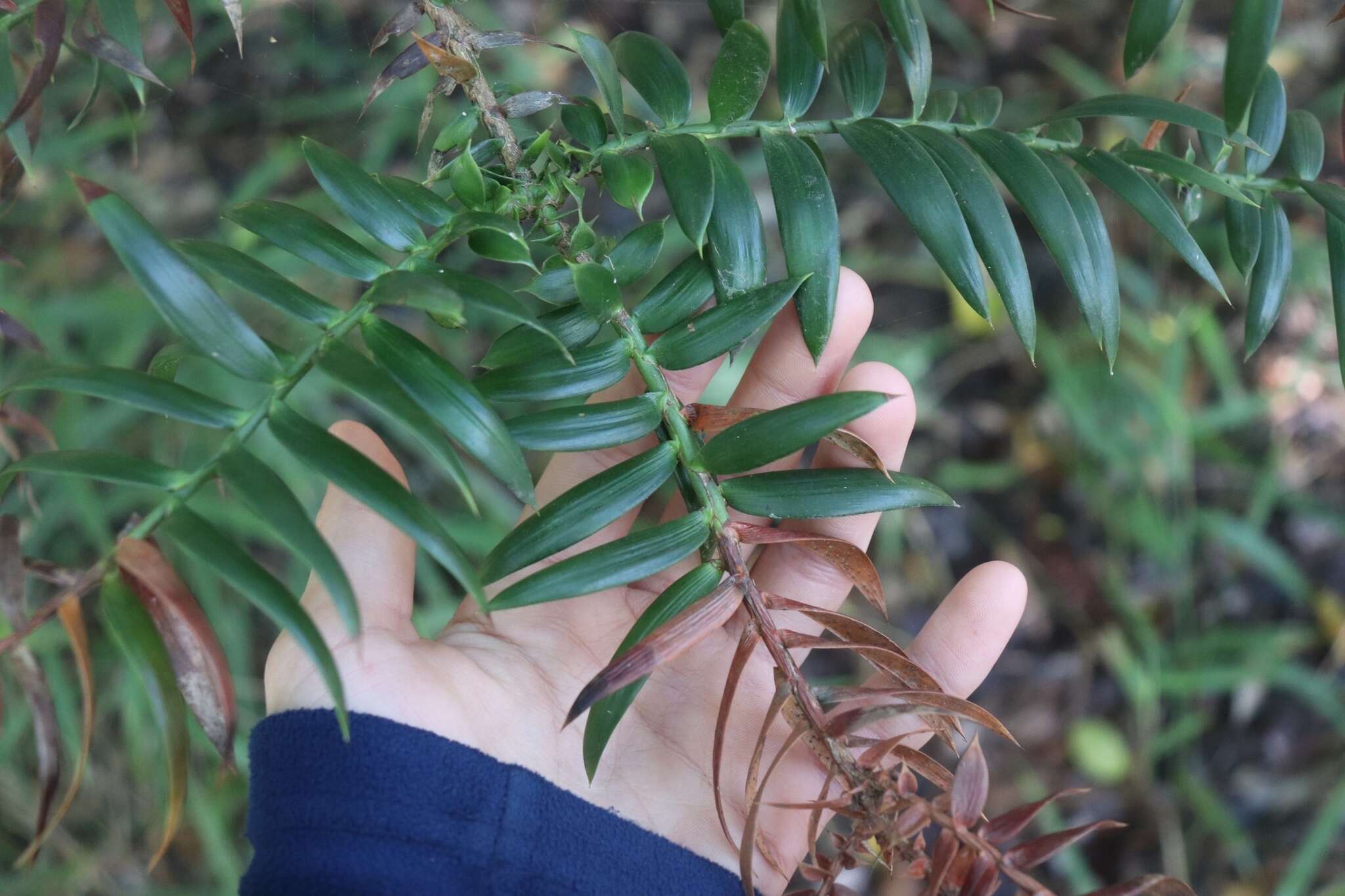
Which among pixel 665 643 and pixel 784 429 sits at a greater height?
pixel 784 429

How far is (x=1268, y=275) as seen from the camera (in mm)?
718

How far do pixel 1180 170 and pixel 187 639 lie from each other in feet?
2.31

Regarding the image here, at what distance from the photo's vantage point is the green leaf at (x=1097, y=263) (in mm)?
670

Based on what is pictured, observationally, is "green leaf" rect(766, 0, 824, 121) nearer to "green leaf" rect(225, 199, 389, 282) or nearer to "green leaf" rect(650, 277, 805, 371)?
"green leaf" rect(650, 277, 805, 371)

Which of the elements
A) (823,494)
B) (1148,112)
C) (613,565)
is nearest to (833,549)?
(823,494)

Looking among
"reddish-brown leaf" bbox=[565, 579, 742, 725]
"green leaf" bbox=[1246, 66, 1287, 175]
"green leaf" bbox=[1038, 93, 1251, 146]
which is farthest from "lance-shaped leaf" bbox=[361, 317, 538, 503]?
"green leaf" bbox=[1246, 66, 1287, 175]

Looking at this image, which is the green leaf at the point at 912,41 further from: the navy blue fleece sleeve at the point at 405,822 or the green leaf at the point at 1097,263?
the navy blue fleece sleeve at the point at 405,822

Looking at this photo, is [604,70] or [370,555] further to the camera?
[370,555]

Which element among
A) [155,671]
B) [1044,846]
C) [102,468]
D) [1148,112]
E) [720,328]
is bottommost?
[1044,846]

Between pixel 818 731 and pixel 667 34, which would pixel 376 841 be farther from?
pixel 667 34

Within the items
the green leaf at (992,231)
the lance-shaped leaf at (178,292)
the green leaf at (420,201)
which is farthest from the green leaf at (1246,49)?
the lance-shaped leaf at (178,292)

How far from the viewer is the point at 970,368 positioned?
70.7 inches

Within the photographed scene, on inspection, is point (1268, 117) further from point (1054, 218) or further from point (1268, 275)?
point (1054, 218)

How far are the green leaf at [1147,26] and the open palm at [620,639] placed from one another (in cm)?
29
